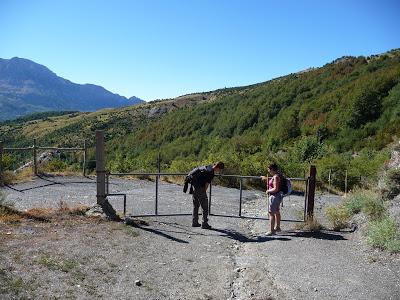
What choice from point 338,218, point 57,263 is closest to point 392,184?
point 338,218

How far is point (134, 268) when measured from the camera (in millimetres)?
8570

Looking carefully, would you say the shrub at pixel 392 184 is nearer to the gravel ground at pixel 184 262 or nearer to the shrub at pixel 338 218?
the shrub at pixel 338 218

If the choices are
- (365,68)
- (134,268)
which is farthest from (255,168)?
(365,68)

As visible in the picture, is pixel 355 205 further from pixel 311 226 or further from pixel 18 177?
pixel 18 177

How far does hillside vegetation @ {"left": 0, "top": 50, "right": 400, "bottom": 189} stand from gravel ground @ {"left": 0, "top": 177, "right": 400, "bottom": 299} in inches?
553

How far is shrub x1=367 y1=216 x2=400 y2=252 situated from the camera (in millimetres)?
9484

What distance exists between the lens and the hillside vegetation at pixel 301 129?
1145 inches

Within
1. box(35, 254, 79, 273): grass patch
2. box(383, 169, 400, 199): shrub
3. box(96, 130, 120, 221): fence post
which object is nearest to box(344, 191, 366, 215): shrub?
box(383, 169, 400, 199): shrub

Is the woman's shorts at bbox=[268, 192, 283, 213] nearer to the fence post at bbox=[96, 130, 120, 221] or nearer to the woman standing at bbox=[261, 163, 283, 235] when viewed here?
the woman standing at bbox=[261, 163, 283, 235]

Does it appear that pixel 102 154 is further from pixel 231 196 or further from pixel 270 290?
pixel 231 196

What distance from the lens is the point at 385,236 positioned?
990 centimetres

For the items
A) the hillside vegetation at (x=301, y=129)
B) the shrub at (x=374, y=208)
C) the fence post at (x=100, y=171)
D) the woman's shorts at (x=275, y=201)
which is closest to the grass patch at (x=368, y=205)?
the shrub at (x=374, y=208)

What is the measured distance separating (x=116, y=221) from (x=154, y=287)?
4.76 m

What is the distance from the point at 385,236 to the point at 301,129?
39.0 meters
